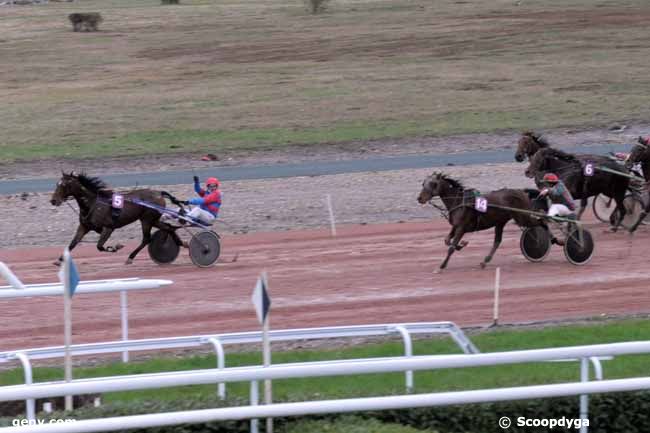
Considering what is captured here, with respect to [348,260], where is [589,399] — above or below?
above

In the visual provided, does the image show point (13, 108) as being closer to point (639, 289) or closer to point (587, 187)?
point (587, 187)

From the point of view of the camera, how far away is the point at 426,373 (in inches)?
409

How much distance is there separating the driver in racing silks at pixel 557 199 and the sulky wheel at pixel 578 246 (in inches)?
6.3

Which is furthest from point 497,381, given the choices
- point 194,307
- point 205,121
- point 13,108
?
point 13,108

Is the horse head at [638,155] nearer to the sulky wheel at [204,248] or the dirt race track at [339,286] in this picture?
the dirt race track at [339,286]

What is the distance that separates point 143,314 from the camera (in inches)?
567

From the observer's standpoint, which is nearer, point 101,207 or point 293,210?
point 101,207

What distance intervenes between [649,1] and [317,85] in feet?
72.3

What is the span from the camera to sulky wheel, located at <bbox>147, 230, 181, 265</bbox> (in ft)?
57.9

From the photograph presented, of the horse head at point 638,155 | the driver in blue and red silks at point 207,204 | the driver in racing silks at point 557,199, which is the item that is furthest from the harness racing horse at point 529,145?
the driver in blue and red silks at point 207,204

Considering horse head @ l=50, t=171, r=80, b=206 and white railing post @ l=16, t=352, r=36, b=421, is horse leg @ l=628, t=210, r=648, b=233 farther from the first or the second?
white railing post @ l=16, t=352, r=36, b=421

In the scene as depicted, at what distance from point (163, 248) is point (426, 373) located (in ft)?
26.3

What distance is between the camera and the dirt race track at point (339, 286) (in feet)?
45.9

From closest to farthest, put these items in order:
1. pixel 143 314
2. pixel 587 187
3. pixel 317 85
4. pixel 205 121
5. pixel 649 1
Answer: pixel 143 314, pixel 587 187, pixel 205 121, pixel 317 85, pixel 649 1
